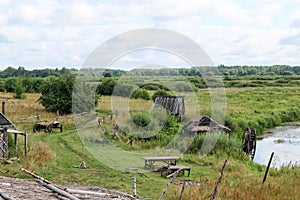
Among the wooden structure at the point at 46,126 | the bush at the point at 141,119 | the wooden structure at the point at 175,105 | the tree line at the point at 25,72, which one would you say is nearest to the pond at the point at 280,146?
the wooden structure at the point at 175,105

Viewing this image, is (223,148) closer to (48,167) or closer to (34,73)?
(48,167)

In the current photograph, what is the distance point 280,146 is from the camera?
22.3 metres

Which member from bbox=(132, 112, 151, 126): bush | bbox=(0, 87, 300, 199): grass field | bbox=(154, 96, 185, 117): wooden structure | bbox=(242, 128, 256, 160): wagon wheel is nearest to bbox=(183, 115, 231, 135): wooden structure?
bbox=(242, 128, 256, 160): wagon wheel

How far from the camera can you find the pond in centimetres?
1842

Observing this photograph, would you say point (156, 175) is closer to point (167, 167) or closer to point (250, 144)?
point (167, 167)

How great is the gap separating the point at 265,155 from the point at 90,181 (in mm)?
10906

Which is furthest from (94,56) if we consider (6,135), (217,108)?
(217,108)

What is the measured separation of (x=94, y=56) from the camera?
15.5 metres

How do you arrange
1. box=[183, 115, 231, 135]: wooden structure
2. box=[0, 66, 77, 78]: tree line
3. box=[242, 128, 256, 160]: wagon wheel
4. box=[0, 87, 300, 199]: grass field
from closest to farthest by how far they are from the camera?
box=[0, 87, 300, 199]: grass field < box=[183, 115, 231, 135]: wooden structure < box=[242, 128, 256, 160]: wagon wheel < box=[0, 66, 77, 78]: tree line

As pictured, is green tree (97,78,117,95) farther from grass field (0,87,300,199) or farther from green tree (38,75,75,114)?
grass field (0,87,300,199)

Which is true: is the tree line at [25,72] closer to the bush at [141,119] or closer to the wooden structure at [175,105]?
the wooden structure at [175,105]

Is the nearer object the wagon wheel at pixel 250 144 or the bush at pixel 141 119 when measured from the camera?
the wagon wheel at pixel 250 144

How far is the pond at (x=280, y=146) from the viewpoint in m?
18.4

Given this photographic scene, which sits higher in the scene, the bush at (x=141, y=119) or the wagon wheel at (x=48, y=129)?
the bush at (x=141, y=119)
